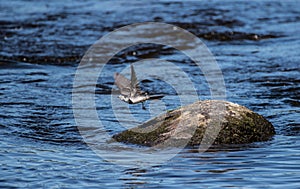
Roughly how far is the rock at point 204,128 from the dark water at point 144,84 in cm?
16

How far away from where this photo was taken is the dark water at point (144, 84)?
5.81m

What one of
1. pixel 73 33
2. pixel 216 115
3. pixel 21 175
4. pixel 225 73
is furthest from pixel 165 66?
pixel 21 175

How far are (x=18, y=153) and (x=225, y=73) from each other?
493cm

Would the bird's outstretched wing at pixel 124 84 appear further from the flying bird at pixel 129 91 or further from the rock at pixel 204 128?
the rock at pixel 204 128

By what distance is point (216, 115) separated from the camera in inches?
261

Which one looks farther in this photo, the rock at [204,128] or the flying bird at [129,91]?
the rock at [204,128]

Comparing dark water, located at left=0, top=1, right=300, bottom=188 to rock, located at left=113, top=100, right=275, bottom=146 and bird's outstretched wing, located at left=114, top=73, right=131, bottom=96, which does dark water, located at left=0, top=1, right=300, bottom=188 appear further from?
bird's outstretched wing, located at left=114, top=73, right=131, bottom=96

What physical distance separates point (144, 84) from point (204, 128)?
3.62 meters

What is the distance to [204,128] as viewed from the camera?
6559 millimetres

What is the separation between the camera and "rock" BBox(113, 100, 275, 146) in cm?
655

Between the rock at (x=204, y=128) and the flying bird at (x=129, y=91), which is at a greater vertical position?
the flying bird at (x=129, y=91)

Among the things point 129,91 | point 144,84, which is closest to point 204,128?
point 129,91

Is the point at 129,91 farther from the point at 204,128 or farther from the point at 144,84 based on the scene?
the point at 144,84

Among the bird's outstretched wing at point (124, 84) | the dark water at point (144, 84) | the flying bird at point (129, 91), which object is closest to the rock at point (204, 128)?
the dark water at point (144, 84)
